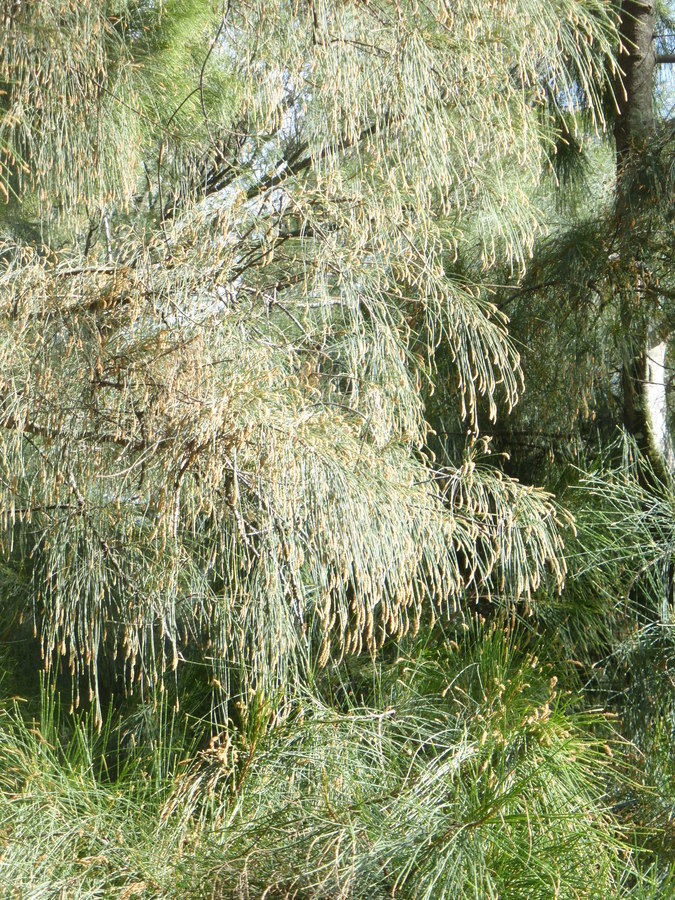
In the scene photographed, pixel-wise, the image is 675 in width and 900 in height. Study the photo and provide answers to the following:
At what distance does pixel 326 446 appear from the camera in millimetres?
1038

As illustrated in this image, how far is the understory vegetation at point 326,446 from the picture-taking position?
1067mm

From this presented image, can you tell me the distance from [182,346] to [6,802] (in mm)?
796

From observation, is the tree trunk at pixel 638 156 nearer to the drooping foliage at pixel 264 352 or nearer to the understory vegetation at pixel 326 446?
the understory vegetation at pixel 326 446

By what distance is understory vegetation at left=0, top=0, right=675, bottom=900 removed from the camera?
107cm

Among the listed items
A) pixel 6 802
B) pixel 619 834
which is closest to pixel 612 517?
pixel 619 834

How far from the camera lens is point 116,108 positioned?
4.30 ft

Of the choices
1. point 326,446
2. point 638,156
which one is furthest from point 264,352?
point 638,156

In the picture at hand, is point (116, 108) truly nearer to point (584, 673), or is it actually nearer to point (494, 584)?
point (494, 584)

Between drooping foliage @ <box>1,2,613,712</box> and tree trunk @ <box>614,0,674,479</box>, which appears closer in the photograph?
drooping foliage @ <box>1,2,613,712</box>

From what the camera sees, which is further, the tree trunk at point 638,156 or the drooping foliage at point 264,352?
the tree trunk at point 638,156

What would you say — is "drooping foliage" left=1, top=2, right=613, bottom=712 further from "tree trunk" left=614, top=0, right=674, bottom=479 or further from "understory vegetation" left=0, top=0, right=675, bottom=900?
"tree trunk" left=614, top=0, right=674, bottom=479

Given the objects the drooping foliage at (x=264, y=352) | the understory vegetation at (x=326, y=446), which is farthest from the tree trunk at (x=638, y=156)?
the drooping foliage at (x=264, y=352)

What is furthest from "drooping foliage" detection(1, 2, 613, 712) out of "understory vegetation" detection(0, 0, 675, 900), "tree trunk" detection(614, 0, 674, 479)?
"tree trunk" detection(614, 0, 674, 479)

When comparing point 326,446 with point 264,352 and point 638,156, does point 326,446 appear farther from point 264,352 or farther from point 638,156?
point 638,156
